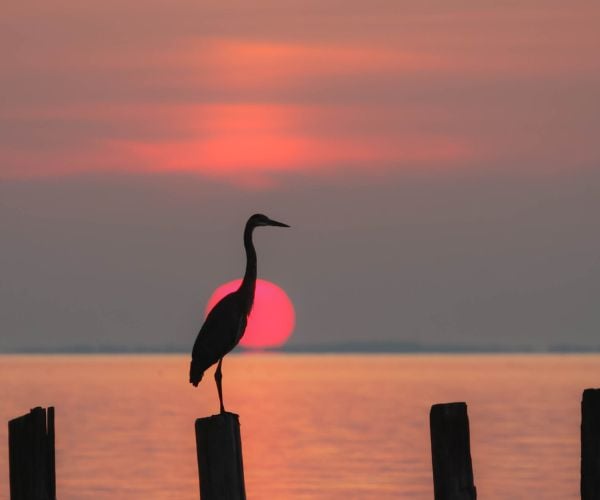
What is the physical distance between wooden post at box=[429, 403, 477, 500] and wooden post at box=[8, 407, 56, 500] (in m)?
3.10

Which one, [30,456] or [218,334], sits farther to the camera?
[218,334]

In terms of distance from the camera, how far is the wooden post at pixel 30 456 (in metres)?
11.7

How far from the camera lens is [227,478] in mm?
11094

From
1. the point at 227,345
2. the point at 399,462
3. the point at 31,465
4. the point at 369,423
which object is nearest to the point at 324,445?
the point at 399,462

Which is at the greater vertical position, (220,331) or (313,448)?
(313,448)

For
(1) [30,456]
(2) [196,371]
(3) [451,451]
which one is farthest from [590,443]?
(2) [196,371]

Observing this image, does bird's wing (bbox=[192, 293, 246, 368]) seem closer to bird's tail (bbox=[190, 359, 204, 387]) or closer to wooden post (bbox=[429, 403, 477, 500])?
bird's tail (bbox=[190, 359, 204, 387])

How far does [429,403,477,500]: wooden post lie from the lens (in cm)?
1120

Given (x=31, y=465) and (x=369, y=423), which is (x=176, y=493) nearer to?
(x=31, y=465)

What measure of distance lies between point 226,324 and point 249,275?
2.89 ft

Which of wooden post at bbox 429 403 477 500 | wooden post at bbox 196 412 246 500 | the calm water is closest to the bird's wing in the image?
wooden post at bbox 196 412 246 500

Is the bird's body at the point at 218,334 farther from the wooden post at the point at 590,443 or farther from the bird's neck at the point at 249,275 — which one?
the wooden post at the point at 590,443

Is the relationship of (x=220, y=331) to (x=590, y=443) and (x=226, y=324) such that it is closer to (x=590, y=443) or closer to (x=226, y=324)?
(x=226, y=324)

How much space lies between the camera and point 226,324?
677 inches
